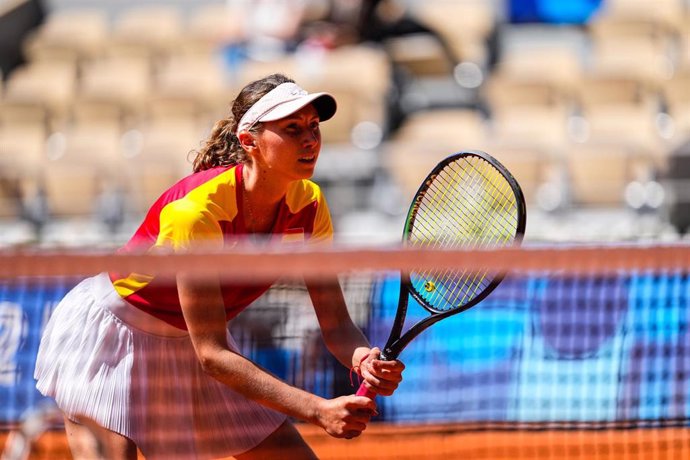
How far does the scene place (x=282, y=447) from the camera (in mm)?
2750

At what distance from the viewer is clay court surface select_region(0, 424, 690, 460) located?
15.2 feet

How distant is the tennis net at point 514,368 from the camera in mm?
4688

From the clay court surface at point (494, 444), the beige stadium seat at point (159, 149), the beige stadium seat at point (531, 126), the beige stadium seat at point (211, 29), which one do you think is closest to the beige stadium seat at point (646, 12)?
the beige stadium seat at point (531, 126)

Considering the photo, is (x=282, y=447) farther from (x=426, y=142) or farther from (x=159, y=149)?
(x=159, y=149)

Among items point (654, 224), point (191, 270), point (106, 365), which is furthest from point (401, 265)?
point (654, 224)

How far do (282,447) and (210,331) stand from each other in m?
0.48

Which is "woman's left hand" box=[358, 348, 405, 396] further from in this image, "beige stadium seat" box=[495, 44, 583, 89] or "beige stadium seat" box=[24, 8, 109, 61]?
"beige stadium seat" box=[24, 8, 109, 61]

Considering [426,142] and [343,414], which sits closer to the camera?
[343,414]

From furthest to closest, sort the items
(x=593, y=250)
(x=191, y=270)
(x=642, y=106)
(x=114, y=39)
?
(x=114, y=39)
(x=642, y=106)
(x=593, y=250)
(x=191, y=270)

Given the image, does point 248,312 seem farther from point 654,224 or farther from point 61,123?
point 61,123

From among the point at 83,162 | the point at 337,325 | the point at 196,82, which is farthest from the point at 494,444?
the point at 196,82

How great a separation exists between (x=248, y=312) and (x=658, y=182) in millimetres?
3451

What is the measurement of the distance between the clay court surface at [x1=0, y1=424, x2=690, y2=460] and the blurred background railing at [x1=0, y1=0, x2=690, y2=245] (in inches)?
72.5

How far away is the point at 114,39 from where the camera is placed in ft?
33.6
